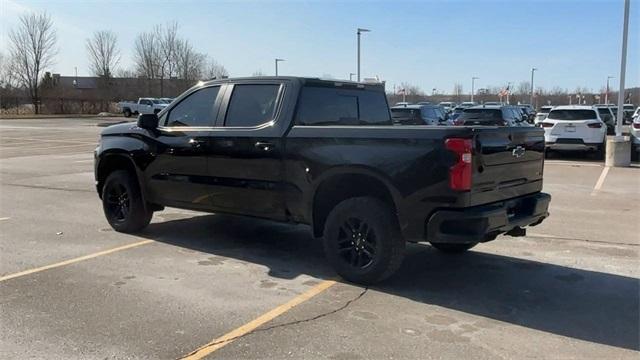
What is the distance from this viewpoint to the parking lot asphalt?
4184mm

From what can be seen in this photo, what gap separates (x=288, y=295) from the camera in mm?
5281

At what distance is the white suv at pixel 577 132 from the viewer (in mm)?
18375

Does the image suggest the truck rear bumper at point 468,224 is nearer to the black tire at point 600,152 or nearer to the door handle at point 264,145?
the door handle at point 264,145

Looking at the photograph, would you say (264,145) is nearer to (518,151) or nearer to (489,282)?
(518,151)

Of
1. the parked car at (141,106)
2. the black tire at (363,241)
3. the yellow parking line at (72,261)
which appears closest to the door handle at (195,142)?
the yellow parking line at (72,261)

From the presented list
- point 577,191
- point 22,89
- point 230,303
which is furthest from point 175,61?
point 230,303

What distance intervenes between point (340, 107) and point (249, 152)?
1124mm

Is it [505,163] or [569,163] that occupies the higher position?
[505,163]

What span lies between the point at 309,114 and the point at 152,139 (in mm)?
2159

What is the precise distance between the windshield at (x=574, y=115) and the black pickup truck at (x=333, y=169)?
45.2 feet

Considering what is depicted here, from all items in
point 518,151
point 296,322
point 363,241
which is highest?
point 518,151

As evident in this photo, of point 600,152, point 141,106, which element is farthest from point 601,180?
point 141,106

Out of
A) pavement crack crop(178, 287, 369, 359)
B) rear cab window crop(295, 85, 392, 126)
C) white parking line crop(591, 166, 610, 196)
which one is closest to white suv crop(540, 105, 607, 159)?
white parking line crop(591, 166, 610, 196)

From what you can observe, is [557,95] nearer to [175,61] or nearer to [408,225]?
[175,61]
